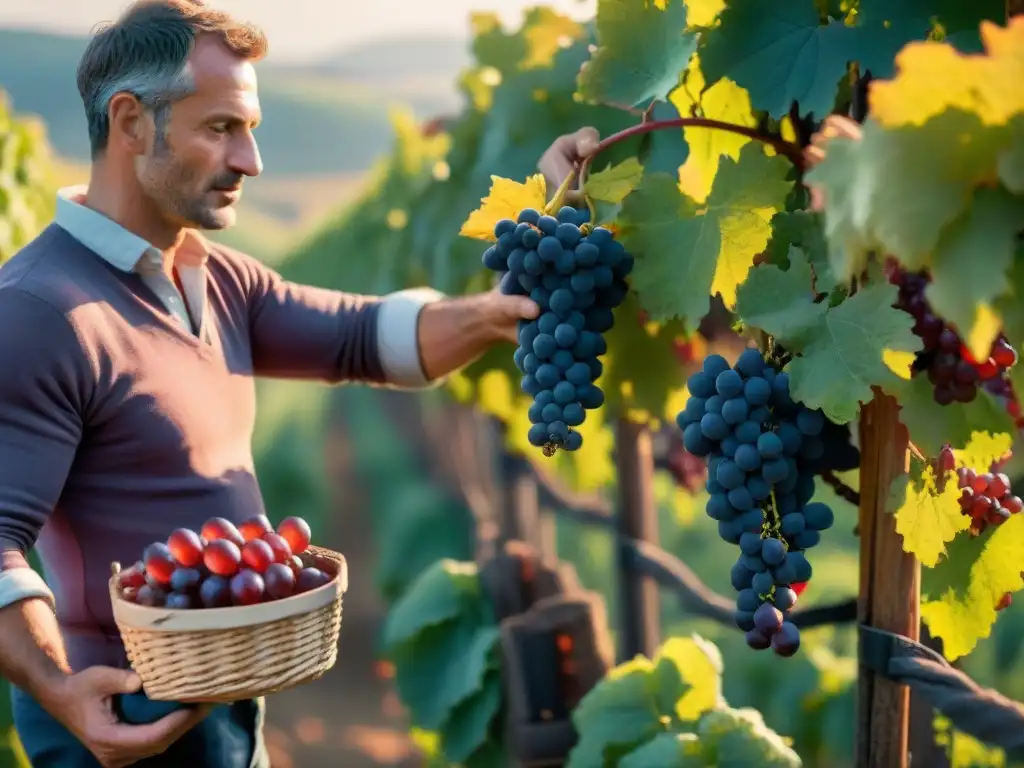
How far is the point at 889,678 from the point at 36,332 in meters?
1.50

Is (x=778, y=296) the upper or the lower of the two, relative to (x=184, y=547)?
upper

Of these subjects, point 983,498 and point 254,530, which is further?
point 254,530

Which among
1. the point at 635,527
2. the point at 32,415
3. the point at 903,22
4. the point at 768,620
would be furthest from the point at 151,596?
the point at 635,527

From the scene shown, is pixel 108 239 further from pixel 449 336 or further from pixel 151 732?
pixel 151 732

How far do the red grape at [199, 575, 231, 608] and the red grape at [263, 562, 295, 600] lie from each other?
0.06m

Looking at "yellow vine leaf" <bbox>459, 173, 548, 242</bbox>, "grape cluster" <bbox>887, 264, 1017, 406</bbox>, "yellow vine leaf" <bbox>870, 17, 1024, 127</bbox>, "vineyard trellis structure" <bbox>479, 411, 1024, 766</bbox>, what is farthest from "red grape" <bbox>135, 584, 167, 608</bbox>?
"yellow vine leaf" <bbox>870, 17, 1024, 127</bbox>

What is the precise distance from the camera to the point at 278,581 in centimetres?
184

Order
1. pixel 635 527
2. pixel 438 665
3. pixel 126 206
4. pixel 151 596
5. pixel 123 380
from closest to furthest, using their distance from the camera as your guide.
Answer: pixel 151 596
pixel 123 380
pixel 126 206
pixel 635 527
pixel 438 665

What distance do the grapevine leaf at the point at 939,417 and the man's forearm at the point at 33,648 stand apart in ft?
4.50

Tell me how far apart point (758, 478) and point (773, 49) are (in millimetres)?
613

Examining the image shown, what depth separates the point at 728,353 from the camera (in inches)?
149

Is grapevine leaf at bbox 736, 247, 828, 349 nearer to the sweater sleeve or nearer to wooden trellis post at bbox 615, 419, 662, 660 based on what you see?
the sweater sleeve

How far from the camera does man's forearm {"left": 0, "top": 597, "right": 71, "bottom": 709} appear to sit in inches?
75.2

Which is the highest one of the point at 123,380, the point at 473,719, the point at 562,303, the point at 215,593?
the point at 562,303
